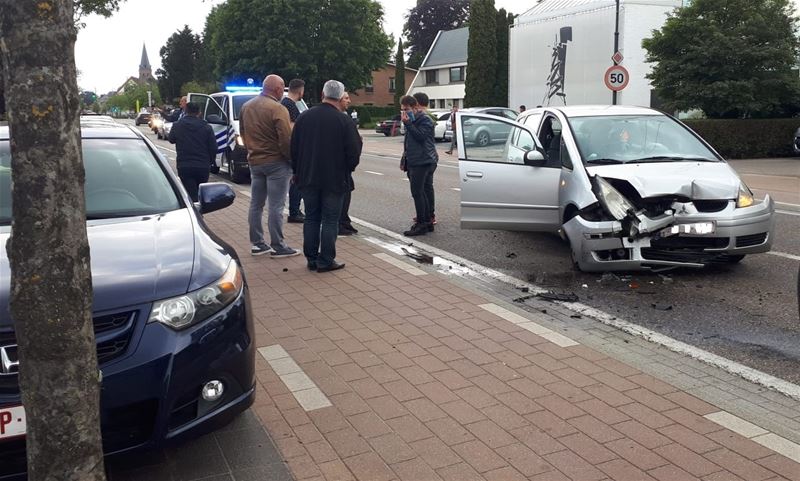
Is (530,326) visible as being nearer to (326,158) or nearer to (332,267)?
(332,267)

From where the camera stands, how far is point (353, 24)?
55.7 meters

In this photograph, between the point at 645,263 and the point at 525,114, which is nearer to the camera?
the point at 645,263

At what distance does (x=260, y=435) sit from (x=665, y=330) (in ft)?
10.8

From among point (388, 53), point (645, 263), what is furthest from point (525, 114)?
point (388, 53)

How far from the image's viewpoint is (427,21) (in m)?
83.1

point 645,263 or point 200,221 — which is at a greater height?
A: point 200,221

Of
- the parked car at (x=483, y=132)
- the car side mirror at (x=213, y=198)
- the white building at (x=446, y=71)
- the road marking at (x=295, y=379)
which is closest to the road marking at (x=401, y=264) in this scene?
the parked car at (x=483, y=132)

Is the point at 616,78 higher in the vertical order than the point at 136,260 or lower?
higher

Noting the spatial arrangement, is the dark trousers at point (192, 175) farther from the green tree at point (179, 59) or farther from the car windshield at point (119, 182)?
the green tree at point (179, 59)

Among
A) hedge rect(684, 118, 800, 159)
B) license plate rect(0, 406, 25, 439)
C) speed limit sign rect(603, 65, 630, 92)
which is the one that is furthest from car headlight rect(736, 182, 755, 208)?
hedge rect(684, 118, 800, 159)

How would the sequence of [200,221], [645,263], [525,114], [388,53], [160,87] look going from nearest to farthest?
[200,221], [645,263], [525,114], [388,53], [160,87]

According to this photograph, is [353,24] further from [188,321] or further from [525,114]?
[188,321]

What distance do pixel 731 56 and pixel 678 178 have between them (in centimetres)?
1690

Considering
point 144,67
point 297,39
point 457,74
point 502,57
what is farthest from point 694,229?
point 144,67
